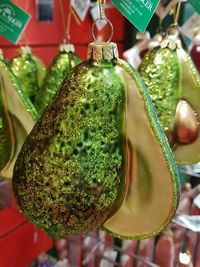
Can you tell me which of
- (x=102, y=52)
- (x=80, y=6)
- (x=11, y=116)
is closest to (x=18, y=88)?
(x=11, y=116)

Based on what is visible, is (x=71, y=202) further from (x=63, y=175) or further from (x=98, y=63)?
(x=98, y=63)

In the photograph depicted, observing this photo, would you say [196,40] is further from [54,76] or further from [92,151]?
[92,151]

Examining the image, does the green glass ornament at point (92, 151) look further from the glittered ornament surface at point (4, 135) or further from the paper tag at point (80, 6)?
the paper tag at point (80, 6)

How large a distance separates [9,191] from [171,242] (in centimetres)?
38

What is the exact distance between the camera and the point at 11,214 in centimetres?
84

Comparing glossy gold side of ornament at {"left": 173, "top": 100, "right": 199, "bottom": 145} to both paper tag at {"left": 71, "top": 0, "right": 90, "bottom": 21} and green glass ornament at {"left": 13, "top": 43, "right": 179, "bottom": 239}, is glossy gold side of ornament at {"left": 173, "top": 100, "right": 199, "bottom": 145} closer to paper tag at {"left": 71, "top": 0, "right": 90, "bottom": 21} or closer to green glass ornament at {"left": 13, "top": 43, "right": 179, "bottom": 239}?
green glass ornament at {"left": 13, "top": 43, "right": 179, "bottom": 239}

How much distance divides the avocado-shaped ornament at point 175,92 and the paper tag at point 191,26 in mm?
252

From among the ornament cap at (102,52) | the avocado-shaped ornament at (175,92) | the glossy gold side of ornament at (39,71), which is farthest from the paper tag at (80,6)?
the ornament cap at (102,52)

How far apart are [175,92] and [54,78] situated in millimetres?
175

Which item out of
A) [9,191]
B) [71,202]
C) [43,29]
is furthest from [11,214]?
[71,202]

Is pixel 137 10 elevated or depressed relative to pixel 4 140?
elevated

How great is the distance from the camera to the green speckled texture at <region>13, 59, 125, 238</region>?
33cm

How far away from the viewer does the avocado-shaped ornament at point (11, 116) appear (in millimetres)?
432

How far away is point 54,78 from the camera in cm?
55
